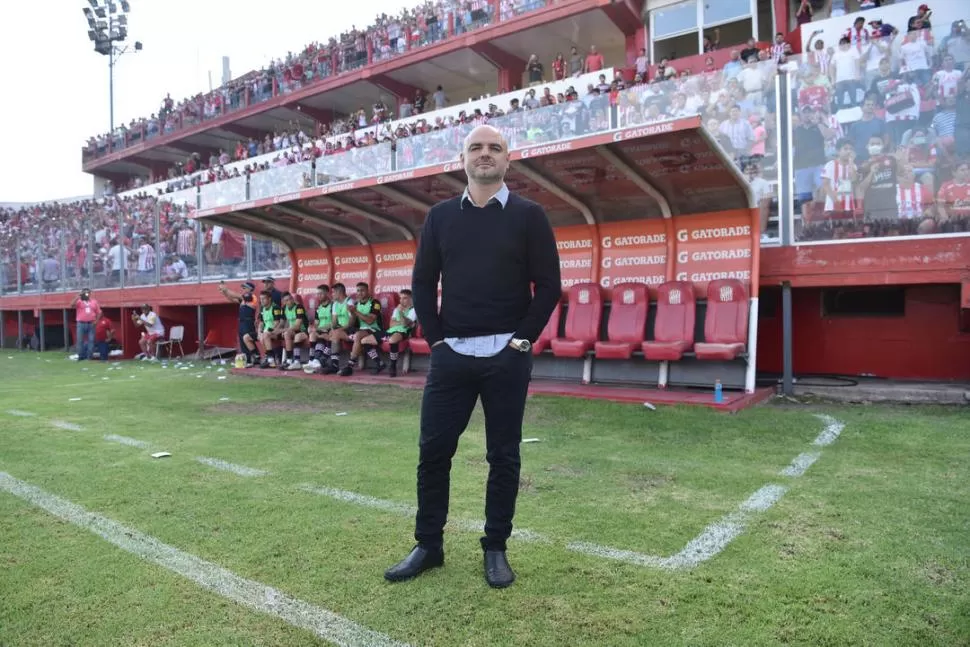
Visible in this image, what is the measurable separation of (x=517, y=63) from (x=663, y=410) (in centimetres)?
1915

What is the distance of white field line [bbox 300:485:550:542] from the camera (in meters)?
3.50

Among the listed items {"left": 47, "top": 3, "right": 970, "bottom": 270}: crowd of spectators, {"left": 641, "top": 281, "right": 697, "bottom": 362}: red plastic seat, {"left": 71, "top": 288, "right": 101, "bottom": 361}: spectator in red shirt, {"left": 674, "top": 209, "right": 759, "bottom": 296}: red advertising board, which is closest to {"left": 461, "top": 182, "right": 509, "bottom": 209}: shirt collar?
{"left": 47, "top": 3, "right": 970, "bottom": 270}: crowd of spectators

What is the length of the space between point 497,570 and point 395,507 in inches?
47.7

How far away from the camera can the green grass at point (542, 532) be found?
8.27 ft

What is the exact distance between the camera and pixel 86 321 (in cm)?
1661

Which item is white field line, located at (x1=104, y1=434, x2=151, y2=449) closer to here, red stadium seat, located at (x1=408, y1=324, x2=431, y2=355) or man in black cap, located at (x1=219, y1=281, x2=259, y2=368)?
red stadium seat, located at (x1=408, y1=324, x2=431, y2=355)

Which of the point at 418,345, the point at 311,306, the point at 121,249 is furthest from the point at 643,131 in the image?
the point at 121,249

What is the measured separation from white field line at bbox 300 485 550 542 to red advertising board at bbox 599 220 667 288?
6177 millimetres

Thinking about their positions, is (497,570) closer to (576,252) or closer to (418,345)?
(418,345)

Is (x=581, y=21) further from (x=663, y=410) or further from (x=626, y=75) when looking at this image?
(x=663, y=410)

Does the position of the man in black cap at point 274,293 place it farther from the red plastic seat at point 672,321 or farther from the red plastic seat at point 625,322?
the red plastic seat at point 672,321

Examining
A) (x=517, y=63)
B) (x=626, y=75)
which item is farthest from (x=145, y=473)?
(x=517, y=63)

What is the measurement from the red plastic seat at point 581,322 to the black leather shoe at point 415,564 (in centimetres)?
585

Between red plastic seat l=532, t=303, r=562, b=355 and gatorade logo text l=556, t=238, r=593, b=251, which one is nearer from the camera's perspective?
red plastic seat l=532, t=303, r=562, b=355
